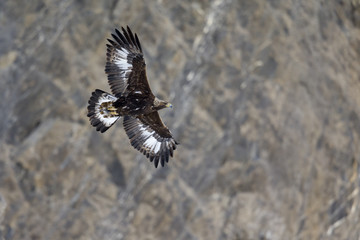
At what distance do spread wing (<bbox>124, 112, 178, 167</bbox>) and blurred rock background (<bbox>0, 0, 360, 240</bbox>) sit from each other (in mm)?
4113

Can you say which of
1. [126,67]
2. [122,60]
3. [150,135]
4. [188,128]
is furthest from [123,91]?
[188,128]

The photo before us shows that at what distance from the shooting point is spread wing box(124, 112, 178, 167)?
12.6m

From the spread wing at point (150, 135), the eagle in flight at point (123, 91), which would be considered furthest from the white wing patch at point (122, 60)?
the spread wing at point (150, 135)

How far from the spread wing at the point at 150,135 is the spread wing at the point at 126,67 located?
0.98m

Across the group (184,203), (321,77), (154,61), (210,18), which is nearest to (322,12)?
(321,77)

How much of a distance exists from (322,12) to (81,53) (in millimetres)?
6591

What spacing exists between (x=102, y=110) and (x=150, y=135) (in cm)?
128

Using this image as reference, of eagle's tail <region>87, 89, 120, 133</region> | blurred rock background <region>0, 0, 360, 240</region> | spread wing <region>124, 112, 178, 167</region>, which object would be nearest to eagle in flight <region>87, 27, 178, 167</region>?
eagle's tail <region>87, 89, 120, 133</region>

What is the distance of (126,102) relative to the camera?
39.2 feet

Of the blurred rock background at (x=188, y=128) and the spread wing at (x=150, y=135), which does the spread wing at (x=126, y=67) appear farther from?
the blurred rock background at (x=188, y=128)

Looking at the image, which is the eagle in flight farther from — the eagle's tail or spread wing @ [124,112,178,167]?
spread wing @ [124,112,178,167]

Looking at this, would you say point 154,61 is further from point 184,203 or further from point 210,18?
point 184,203

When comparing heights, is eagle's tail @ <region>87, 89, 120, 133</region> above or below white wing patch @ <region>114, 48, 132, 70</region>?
below

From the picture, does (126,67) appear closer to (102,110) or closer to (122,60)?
(122,60)
